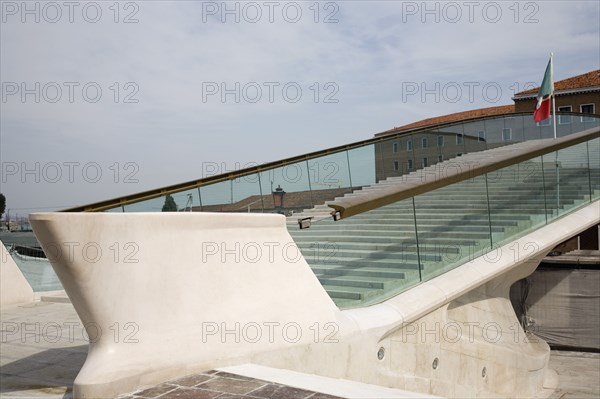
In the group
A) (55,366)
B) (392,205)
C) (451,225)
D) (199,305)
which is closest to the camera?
(199,305)

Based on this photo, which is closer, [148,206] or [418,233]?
[148,206]

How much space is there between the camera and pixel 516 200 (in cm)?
955

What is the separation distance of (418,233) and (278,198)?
2.17 m

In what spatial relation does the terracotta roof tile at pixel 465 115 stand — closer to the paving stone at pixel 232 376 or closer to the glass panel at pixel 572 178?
the glass panel at pixel 572 178

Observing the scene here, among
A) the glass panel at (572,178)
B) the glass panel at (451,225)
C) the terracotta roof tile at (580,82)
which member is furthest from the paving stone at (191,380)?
the terracotta roof tile at (580,82)

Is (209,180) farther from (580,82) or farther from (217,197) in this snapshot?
(580,82)

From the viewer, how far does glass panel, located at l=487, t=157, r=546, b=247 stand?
9109 millimetres

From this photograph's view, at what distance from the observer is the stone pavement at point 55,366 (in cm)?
396

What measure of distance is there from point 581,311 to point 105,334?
15.0 m

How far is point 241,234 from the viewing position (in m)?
4.84

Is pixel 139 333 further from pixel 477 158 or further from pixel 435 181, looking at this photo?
pixel 477 158

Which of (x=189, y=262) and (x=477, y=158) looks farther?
(x=477, y=158)

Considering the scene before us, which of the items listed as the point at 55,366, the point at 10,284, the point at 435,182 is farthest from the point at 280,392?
the point at 10,284

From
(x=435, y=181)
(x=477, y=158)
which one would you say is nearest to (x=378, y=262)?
(x=435, y=181)
